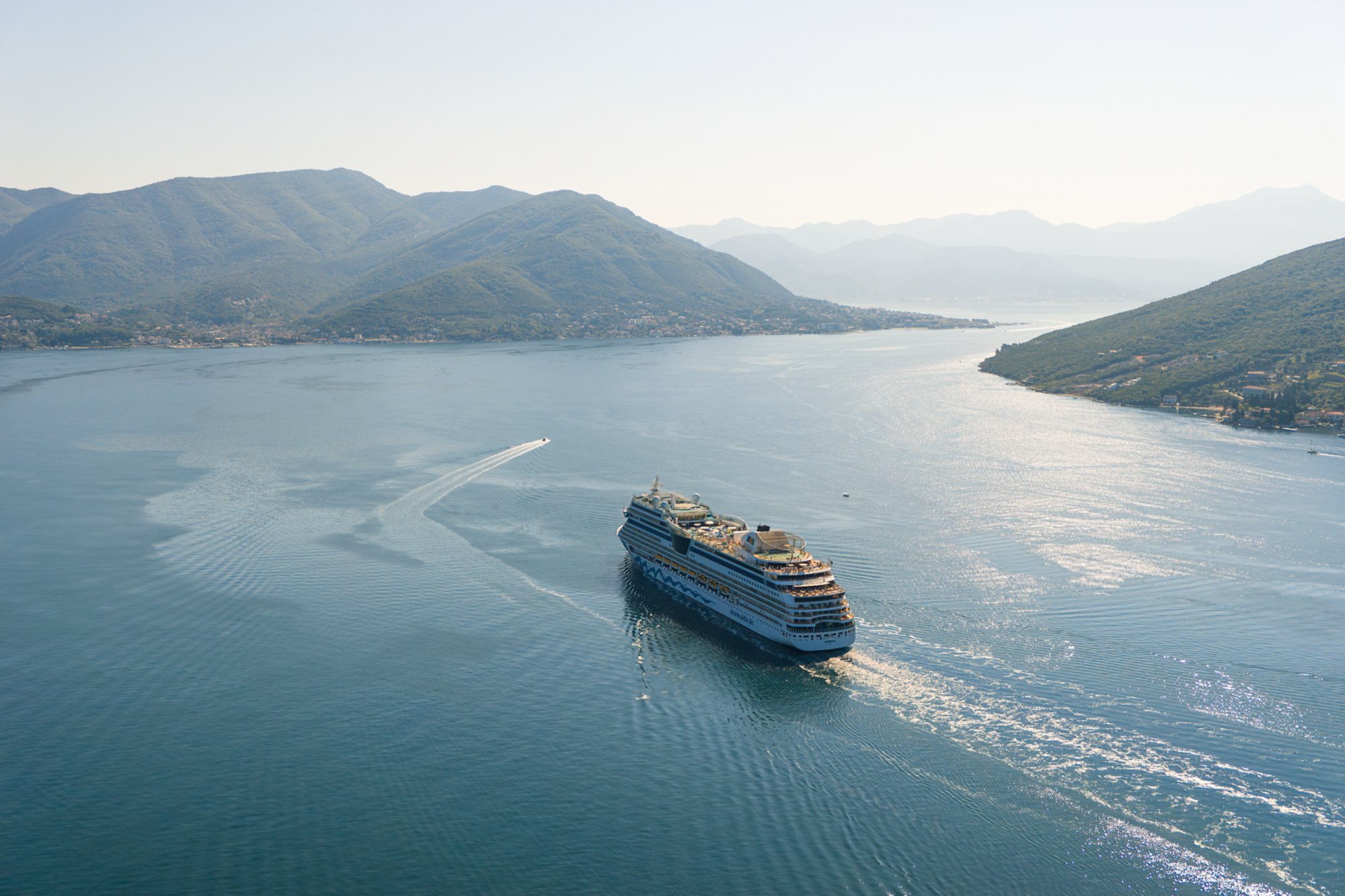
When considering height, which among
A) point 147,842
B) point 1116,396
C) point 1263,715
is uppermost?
point 1116,396

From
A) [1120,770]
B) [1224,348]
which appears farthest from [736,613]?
[1224,348]

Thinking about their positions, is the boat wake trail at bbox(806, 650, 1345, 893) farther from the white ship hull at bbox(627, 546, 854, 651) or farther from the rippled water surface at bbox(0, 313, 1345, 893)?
the white ship hull at bbox(627, 546, 854, 651)

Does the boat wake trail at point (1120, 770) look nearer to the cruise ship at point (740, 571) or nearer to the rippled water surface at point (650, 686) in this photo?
the rippled water surface at point (650, 686)

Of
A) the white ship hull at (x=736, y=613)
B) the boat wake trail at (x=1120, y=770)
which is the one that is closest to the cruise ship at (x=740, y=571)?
the white ship hull at (x=736, y=613)

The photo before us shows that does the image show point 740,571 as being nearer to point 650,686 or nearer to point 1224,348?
point 650,686

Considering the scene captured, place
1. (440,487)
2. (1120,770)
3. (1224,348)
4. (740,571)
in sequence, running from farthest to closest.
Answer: (1224,348)
(440,487)
(740,571)
(1120,770)

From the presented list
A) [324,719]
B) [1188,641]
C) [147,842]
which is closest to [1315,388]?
[1188,641]

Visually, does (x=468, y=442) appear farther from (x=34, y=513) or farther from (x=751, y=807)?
(x=751, y=807)
